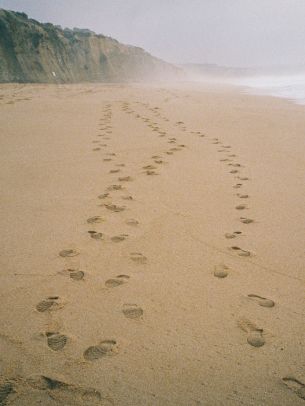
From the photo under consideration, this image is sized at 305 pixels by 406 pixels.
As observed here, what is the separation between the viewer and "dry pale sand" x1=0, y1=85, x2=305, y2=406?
1076mm

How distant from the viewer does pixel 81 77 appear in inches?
1001

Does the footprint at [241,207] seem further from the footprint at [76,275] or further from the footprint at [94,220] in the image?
the footprint at [76,275]

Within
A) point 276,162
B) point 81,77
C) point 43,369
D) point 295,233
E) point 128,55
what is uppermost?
point 128,55

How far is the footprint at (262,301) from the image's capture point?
1429 millimetres

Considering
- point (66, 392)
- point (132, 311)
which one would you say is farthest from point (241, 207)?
point (66, 392)

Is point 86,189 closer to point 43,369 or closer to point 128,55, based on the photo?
point 43,369

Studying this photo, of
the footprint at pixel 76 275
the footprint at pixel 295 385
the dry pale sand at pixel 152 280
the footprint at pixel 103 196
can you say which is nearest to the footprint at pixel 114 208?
the dry pale sand at pixel 152 280

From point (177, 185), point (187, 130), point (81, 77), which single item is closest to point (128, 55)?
point (81, 77)

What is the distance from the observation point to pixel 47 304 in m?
1.39

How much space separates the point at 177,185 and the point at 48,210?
3.68 ft

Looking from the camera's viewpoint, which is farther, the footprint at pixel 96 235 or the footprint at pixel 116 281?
the footprint at pixel 96 235

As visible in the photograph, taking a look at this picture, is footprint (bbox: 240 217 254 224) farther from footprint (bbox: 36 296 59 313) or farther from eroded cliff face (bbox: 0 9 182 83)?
eroded cliff face (bbox: 0 9 182 83)

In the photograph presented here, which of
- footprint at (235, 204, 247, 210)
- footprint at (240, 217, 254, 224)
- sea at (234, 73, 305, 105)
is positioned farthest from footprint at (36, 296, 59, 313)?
sea at (234, 73, 305, 105)

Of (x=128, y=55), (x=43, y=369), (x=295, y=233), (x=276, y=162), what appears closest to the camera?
(x=43, y=369)
